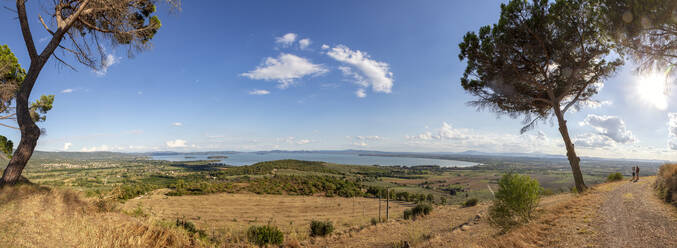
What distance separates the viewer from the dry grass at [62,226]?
10.4 ft

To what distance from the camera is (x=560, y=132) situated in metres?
10.3

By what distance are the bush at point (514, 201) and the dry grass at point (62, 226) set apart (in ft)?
23.9

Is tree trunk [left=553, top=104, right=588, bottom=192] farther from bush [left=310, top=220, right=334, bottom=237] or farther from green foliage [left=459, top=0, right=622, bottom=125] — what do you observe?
bush [left=310, top=220, right=334, bottom=237]

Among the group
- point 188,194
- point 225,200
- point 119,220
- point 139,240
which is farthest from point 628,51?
point 188,194

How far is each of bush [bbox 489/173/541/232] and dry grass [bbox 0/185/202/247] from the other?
7.30 meters

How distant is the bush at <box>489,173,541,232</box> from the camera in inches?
241

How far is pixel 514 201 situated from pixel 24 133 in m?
11.6

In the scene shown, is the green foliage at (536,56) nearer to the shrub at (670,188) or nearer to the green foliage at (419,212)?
the shrub at (670,188)

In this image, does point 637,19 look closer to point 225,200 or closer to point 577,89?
point 577,89

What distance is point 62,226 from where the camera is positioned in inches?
141

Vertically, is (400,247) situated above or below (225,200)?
above

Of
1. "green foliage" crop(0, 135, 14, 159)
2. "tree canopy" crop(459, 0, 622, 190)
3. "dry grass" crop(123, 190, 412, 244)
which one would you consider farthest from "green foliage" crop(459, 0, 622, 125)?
"green foliage" crop(0, 135, 14, 159)

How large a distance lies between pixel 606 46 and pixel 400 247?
11.0 m

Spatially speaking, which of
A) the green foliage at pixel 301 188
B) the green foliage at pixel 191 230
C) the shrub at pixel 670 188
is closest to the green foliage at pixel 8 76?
the green foliage at pixel 191 230
